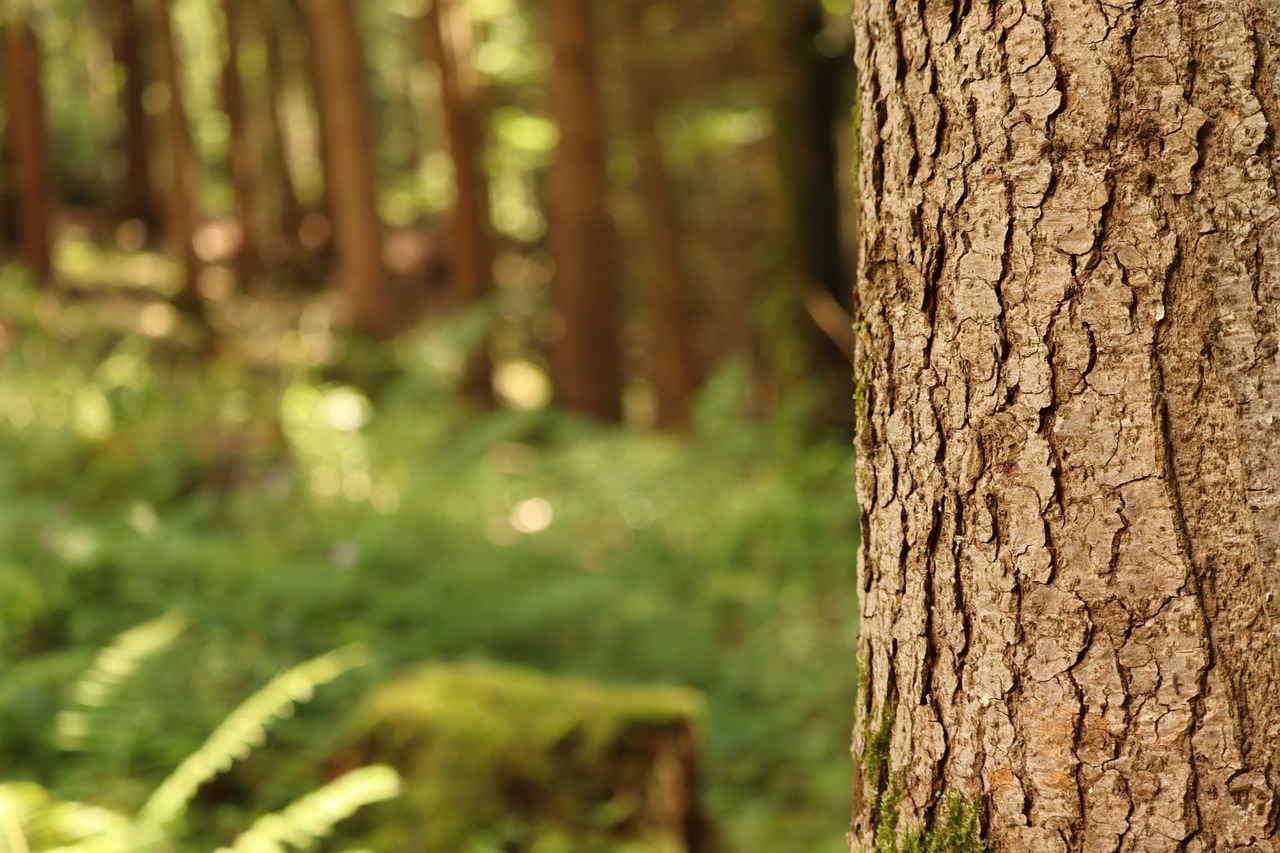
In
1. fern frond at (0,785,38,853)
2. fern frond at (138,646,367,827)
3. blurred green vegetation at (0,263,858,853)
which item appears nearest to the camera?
fern frond at (0,785,38,853)

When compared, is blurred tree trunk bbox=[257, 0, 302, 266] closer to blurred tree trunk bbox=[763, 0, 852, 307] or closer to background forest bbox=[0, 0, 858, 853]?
background forest bbox=[0, 0, 858, 853]

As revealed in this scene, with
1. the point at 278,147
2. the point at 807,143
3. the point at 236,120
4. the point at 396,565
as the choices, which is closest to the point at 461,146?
the point at 236,120

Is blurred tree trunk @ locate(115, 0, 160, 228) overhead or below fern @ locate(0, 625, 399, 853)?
overhead

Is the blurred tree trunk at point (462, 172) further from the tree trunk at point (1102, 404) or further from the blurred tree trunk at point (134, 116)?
the tree trunk at point (1102, 404)

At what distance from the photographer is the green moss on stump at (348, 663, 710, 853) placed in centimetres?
374

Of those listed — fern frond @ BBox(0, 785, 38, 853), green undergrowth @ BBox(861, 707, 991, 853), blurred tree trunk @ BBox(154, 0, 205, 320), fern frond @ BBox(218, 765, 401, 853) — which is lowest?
fern frond @ BBox(218, 765, 401, 853)

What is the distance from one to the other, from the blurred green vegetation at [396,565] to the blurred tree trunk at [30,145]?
29.3 feet

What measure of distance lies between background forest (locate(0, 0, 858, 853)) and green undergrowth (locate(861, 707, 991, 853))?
7.18ft

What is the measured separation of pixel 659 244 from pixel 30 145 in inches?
395

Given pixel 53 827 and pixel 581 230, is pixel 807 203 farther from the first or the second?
pixel 53 827

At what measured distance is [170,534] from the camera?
5176 mm

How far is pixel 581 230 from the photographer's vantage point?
12.7 m

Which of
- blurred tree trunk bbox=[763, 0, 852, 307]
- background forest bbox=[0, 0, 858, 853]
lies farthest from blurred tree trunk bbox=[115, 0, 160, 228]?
blurred tree trunk bbox=[763, 0, 852, 307]

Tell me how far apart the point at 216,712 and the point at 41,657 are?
848mm
